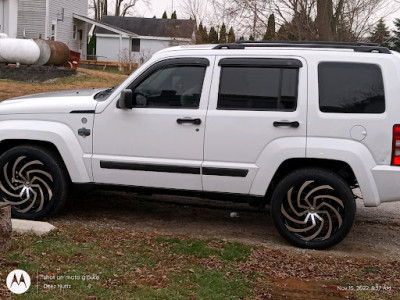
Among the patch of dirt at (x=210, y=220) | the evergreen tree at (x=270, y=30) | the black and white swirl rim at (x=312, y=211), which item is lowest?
the patch of dirt at (x=210, y=220)

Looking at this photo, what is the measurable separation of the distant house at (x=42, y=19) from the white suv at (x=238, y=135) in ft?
77.5

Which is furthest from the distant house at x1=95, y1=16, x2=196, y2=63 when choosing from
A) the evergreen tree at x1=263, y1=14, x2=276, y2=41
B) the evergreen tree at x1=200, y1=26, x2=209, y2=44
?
the evergreen tree at x1=263, y1=14, x2=276, y2=41

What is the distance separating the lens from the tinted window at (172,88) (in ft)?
19.3

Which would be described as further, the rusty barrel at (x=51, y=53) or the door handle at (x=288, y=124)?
the rusty barrel at (x=51, y=53)

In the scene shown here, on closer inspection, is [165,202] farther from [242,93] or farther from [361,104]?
[361,104]

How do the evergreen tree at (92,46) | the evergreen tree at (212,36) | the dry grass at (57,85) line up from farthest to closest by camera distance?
the evergreen tree at (92,46), the evergreen tree at (212,36), the dry grass at (57,85)

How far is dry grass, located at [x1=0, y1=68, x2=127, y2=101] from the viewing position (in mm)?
16112

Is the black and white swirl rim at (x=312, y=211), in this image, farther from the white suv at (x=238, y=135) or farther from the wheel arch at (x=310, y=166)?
the wheel arch at (x=310, y=166)

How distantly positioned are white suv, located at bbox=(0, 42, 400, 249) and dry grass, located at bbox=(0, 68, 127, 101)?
933 cm

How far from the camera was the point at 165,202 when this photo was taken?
7383 mm

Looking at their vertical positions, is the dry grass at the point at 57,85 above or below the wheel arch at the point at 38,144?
above

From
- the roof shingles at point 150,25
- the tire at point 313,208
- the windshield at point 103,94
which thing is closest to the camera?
the tire at point 313,208

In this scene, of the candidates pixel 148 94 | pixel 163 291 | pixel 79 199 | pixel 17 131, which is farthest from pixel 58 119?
pixel 163 291

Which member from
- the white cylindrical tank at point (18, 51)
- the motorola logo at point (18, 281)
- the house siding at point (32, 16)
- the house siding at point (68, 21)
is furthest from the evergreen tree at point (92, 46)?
the motorola logo at point (18, 281)
